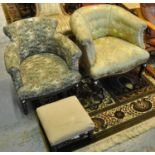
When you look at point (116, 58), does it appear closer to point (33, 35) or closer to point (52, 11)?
point (33, 35)

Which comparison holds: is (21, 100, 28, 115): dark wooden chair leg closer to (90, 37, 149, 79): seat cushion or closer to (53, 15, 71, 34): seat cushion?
(90, 37, 149, 79): seat cushion

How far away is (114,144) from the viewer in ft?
6.35

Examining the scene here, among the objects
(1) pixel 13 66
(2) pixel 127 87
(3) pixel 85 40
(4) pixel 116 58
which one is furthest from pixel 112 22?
(1) pixel 13 66

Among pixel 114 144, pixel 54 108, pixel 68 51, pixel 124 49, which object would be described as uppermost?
pixel 68 51

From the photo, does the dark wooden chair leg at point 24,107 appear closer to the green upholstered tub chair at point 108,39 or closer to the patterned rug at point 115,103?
the patterned rug at point 115,103

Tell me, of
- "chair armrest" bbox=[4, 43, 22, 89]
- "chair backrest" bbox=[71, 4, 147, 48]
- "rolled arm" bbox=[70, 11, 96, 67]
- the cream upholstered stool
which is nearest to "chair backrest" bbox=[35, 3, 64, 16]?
"chair backrest" bbox=[71, 4, 147, 48]

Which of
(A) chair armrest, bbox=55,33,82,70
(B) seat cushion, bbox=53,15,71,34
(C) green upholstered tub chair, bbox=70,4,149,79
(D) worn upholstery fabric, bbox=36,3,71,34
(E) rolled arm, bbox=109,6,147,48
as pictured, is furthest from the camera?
(D) worn upholstery fabric, bbox=36,3,71,34

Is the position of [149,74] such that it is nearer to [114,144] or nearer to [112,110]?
[112,110]

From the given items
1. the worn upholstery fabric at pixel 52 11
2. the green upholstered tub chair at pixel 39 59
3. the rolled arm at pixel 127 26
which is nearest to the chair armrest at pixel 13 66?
the green upholstered tub chair at pixel 39 59

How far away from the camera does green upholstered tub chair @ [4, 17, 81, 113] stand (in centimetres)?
200

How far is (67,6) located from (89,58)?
4.77 ft

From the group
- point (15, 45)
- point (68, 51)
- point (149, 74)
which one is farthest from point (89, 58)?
point (149, 74)

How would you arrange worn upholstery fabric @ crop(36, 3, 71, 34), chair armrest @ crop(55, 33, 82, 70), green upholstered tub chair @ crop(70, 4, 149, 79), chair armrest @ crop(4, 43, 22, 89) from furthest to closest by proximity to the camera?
1. worn upholstery fabric @ crop(36, 3, 71, 34)
2. green upholstered tub chair @ crop(70, 4, 149, 79)
3. chair armrest @ crop(55, 33, 82, 70)
4. chair armrest @ crop(4, 43, 22, 89)

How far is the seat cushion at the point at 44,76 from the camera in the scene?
78.8 inches
